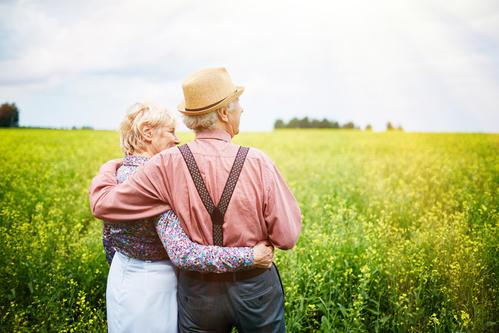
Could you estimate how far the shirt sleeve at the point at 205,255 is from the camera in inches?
81.7

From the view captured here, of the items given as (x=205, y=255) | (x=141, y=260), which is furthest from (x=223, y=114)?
(x=141, y=260)

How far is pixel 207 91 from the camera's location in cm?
217

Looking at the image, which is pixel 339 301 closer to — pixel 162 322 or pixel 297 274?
pixel 297 274

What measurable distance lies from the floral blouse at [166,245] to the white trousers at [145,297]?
0.26 ft

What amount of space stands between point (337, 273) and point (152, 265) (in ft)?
7.86

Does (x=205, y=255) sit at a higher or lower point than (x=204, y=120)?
→ lower

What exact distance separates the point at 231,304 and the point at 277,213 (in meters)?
0.62

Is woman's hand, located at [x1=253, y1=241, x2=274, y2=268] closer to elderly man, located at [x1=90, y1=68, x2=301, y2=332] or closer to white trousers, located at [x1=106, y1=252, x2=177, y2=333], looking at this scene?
elderly man, located at [x1=90, y1=68, x2=301, y2=332]

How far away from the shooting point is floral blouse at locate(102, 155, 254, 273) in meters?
2.08

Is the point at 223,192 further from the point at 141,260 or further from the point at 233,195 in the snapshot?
the point at 141,260

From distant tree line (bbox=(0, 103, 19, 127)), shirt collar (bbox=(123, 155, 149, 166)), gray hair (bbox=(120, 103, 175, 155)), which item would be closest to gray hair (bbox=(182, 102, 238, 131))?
gray hair (bbox=(120, 103, 175, 155))

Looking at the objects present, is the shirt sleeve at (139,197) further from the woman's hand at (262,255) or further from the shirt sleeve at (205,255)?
the woman's hand at (262,255)

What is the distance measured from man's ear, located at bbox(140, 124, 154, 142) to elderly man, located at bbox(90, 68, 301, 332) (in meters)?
0.34

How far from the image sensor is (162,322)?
2.44 meters
